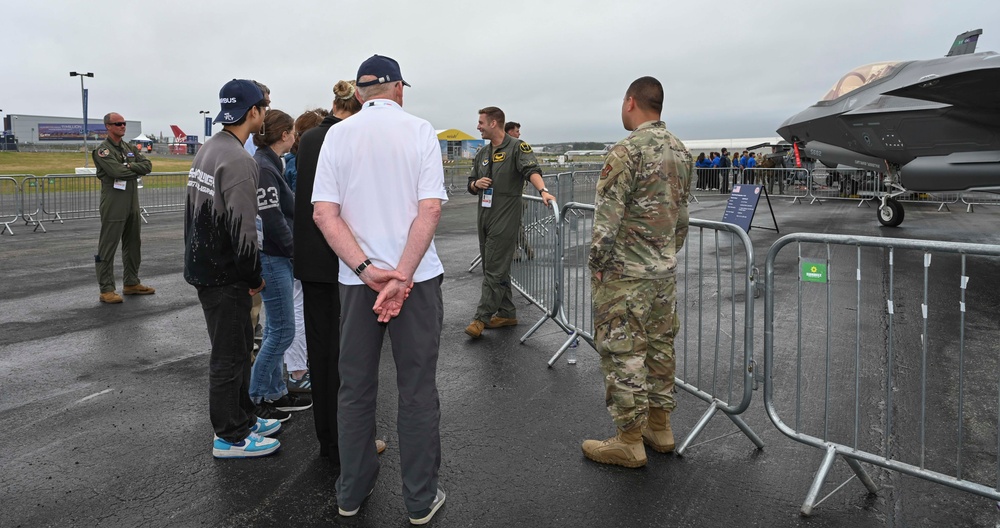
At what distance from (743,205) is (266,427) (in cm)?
903

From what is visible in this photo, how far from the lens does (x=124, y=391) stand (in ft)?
16.1

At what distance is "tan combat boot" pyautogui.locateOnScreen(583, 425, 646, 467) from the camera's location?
146 inches

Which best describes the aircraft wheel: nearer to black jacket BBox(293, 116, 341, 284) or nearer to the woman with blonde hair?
the woman with blonde hair

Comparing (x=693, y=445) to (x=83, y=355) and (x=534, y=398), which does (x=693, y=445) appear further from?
(x=83, y=355)

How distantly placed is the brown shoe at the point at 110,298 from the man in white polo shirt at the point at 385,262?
596cm

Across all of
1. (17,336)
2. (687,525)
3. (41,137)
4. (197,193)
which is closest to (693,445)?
(687,525)

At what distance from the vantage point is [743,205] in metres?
11.2

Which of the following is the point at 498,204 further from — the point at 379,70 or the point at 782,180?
the point at 782,180

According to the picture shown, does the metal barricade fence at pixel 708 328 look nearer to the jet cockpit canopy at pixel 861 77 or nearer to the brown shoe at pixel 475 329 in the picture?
the brown shoe at pixel 475 329

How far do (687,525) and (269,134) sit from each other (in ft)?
10.6

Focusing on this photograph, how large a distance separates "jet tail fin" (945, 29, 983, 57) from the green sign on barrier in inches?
602

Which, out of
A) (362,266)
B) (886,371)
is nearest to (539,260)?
(886,371)

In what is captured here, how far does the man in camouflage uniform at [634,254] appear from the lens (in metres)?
3.57

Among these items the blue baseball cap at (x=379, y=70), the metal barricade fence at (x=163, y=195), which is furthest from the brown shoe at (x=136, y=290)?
the metal barricade fence at (x=163, y=195)
